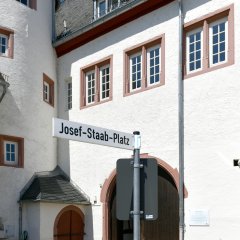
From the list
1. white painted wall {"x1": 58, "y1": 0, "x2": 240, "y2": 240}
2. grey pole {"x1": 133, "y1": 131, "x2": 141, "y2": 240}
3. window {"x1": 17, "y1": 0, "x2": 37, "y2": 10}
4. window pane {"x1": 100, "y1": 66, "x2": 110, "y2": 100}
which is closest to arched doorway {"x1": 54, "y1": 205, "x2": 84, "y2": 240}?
white painted wall {"x1": 58, "y1": 0, "x2": 240, "y2": 240}

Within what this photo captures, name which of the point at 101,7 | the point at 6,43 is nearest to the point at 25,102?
the point at 6,43

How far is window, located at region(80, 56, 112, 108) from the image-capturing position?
1733cm

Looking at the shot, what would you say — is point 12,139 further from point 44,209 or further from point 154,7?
point 154,7

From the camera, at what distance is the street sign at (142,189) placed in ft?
17.9

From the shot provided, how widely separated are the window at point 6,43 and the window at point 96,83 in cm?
249

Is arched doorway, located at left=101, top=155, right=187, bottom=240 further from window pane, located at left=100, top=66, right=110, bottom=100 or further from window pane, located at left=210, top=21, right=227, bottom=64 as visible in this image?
window pane, located at left=210, top=21, right=227, bottom=64

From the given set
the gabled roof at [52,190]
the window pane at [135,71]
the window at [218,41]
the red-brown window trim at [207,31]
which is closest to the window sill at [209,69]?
the red-brown window trim at [207,31]

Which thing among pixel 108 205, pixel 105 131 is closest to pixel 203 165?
pixel 108 205

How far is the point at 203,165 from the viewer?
13.7 m

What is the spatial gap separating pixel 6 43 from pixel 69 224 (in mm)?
6203

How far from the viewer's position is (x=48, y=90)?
19.2 m

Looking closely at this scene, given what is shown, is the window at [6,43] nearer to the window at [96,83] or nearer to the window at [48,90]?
the window at [48,90]

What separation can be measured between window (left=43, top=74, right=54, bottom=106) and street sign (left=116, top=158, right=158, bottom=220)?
13499 millimetres

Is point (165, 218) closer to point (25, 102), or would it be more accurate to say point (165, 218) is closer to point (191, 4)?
point (25, 102)
